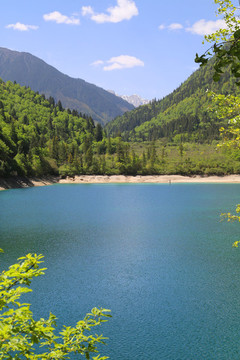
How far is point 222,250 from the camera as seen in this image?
30625 mm

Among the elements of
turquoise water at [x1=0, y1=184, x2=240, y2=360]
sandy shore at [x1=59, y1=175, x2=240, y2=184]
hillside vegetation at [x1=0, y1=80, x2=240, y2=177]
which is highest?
hillside vegetation at [x1=0, y1=80, x2=240, y2=177]

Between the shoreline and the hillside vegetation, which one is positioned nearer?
the hillside vegetation

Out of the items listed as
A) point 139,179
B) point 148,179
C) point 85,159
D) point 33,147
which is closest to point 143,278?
point 139,179

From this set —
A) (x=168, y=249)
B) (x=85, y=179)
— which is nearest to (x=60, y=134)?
(x=85, y=179)

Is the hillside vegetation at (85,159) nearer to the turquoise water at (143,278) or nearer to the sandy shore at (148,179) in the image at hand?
the sandy shore at (148,179)

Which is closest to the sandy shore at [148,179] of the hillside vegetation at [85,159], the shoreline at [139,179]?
the shoreline at [139,179]

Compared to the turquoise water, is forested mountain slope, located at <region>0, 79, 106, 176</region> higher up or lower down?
higher up

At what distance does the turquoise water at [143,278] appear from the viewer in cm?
1541

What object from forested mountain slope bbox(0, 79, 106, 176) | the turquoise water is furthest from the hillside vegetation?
the turquoise water

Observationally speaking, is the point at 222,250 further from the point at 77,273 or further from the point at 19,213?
the point at 19,213

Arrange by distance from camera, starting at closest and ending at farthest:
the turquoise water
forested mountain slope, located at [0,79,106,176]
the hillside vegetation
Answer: the turquoise water
forested mountain slope, located at [0,79,106,176]
the hillside vegetation

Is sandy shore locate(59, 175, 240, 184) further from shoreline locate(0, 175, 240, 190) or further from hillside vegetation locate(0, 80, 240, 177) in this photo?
hillside vegetation locate(0, 80, 240, 177)

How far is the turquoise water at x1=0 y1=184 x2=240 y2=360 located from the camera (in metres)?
15.4

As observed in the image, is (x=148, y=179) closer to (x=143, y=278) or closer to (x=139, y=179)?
(x=139, y=179)
